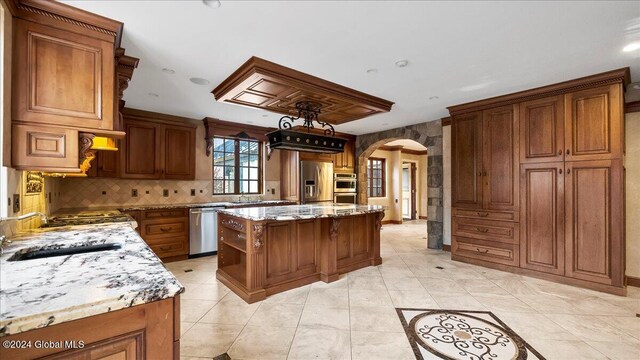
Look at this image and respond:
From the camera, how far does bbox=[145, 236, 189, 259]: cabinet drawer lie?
4176 millimetres

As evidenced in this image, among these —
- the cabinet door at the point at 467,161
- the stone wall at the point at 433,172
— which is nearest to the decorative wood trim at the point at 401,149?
the stone wall at the point at 433,172

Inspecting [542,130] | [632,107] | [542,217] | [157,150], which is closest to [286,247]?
[157,150]

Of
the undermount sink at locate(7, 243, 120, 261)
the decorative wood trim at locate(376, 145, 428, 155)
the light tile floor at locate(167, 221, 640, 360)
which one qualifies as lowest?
the light tile floor at locate(167, 221, 640, 360)

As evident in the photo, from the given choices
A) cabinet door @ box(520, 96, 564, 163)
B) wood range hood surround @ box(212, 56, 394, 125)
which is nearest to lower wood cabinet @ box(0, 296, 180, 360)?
wood range hood surround @ box(212, 56, 394, 125)

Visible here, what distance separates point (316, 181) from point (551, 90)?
406cm

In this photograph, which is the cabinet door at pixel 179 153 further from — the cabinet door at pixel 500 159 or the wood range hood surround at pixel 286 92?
the cabinet door at pixel 500 159

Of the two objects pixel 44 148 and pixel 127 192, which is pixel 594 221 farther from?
pixel 127 192

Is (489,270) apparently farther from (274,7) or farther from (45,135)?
(45,135)

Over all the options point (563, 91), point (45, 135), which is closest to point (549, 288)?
point (563, 91)

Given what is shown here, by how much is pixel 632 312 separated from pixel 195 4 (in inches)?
183

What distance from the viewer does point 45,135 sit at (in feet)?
5.96

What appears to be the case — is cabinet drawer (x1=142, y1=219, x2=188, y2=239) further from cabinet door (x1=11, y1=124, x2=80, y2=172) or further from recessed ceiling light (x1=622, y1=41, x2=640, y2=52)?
recessed ceiling light (x1=622, y1=41, x2=640, y2=52)

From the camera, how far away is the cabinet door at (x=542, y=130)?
132 inches

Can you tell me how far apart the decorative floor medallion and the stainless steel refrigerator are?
347cm
